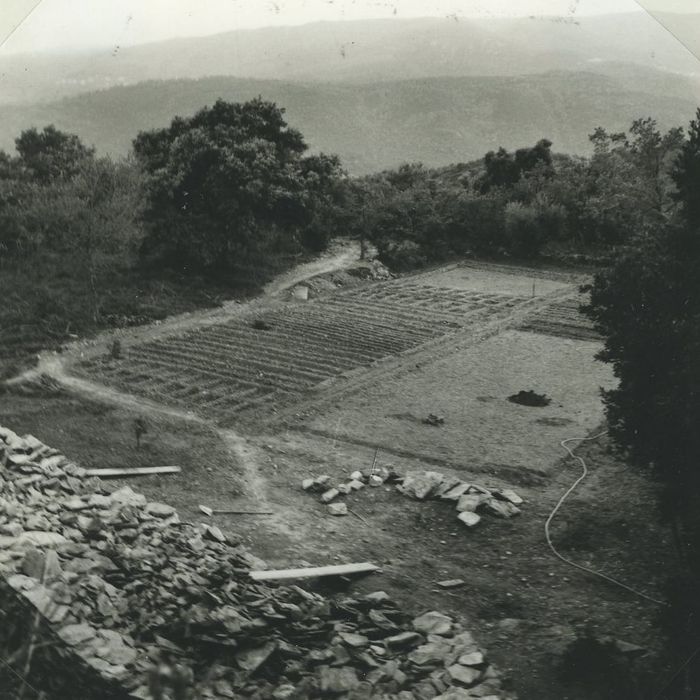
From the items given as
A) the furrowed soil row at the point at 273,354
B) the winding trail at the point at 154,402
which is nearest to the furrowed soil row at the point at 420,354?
the furrowed soil row at the point at 273,354

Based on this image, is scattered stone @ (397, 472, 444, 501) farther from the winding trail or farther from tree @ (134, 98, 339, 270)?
tree @ (134, 98, 339, 270)

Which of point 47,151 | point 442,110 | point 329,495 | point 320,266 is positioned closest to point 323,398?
point 329,495

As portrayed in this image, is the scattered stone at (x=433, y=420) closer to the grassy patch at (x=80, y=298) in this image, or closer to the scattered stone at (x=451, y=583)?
the scattered stone at (x=451, y=583)

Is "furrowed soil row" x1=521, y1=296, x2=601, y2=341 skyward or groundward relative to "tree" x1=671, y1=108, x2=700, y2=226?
groundward

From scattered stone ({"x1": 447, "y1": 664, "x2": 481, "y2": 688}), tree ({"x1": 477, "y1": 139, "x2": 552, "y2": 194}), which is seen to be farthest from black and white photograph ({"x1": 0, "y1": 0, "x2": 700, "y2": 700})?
tree ({"x1": 477, "y1": 139, "x2": 552, "y2": 194})

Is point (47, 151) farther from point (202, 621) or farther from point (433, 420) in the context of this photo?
point (202, 621)

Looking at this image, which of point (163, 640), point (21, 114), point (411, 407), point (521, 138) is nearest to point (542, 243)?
point (521, 138)
